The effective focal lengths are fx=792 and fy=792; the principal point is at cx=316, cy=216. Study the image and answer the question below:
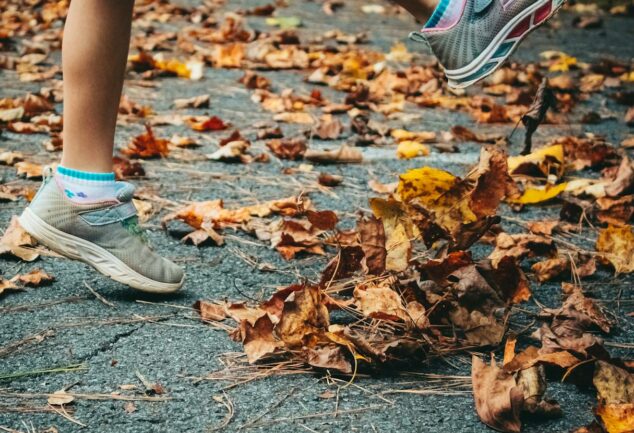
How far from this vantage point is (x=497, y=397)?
4.53 ft

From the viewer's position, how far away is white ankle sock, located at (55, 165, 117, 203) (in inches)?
73.4

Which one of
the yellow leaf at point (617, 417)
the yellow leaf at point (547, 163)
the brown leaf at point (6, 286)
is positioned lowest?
the brown leaf at point (6, 286)

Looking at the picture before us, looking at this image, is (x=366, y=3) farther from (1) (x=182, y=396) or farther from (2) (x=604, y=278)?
(1) (x=182, y=396)

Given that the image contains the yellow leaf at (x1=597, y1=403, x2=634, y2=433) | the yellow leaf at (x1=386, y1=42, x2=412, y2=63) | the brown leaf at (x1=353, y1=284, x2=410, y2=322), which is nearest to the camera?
the yellow leaf at (x1=597, y1=403, x2=634, y2=433)

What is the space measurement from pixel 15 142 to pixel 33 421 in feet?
7.38

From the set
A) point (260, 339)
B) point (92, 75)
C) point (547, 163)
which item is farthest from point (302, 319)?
point (547, 163)

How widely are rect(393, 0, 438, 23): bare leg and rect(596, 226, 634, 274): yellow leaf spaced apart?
803 mm

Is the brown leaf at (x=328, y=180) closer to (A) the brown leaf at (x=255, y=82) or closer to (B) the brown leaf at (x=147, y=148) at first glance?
(B) the brown leaf at (x=147, y=148)

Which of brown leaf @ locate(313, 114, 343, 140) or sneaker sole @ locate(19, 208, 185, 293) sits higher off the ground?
sneaker sole @ locate(19, 208, 185, 293)

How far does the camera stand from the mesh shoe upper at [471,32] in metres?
1.80

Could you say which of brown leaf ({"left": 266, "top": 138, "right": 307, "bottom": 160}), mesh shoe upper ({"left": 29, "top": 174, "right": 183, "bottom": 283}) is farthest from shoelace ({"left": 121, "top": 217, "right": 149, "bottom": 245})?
brown leaf ({"left": 266, "top": 138, "right": 307, "bottom": 160})

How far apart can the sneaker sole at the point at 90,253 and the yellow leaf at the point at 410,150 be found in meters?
1.57

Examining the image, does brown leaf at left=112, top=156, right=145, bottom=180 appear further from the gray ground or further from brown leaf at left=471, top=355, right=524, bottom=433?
brown leaf at left=471, top=355, right=524, bottom=433

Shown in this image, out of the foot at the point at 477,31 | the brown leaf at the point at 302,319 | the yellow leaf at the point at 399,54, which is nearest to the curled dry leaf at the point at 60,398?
the brown leaf at the point at 302,319
